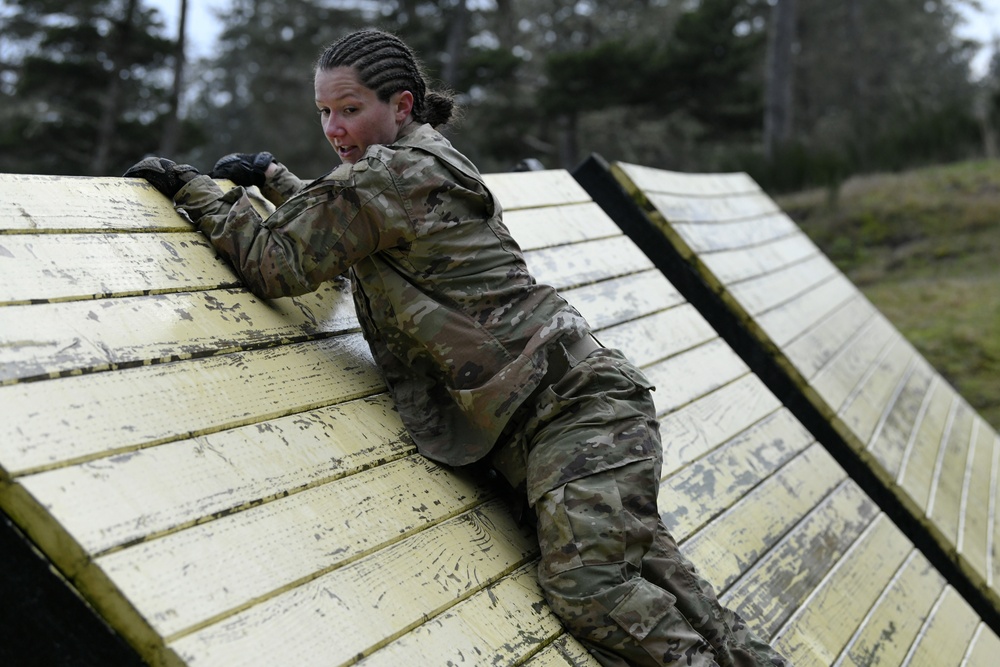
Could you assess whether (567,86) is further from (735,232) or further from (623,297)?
(623,297)

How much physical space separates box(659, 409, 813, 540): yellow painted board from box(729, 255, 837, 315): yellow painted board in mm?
688

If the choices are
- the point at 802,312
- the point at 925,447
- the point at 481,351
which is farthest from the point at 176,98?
the point at 481,351

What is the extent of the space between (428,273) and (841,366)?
298 cm

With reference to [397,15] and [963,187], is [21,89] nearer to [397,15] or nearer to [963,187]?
[397,15]

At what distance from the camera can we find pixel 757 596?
2678 millimetres

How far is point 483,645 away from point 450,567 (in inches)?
7.2

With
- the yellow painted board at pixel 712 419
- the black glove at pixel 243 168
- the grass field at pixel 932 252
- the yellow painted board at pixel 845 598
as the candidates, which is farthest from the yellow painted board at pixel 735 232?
the grass field at pixel 932 252

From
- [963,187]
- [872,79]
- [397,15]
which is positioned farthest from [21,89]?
[872,79]

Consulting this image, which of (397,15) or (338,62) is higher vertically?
(338,62)

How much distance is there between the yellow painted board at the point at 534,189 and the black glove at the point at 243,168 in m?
0.90

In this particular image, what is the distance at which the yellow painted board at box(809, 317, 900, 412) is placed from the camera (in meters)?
4.09

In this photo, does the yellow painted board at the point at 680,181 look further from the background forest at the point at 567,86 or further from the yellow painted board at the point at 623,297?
the background forest at the point at 567,86

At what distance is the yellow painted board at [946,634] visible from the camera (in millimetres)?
3061

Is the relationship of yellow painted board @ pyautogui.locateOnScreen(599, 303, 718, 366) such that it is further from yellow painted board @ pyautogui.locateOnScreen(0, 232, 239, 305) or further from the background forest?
the background forest
